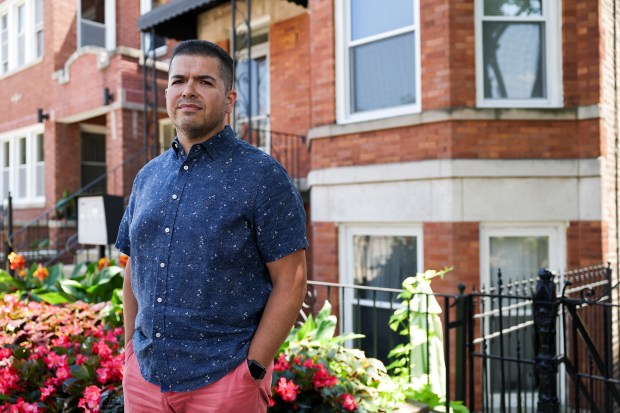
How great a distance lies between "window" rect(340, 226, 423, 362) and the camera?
249 inches

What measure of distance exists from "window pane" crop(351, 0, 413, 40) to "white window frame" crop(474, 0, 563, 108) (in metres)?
0.80

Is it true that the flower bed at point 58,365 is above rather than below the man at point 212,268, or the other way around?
below

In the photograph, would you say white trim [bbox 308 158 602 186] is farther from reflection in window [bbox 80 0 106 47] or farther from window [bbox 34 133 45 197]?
window [bbox 34 133 45 197]

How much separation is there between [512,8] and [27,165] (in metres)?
12.3

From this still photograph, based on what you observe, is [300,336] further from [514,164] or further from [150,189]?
[514,164]

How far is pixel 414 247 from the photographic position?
6.29 m

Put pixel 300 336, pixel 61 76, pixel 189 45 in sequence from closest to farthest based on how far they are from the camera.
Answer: pixel 189 45
pixel 300 336
pixel 61 76

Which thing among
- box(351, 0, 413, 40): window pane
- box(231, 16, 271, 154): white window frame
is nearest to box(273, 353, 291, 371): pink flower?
box(351, 0, 413, 40): window pane

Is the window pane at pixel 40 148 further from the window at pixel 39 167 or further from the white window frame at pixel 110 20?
the white window frame at pixel 110 20

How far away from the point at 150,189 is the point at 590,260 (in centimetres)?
518

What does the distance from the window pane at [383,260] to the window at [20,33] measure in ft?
34.5

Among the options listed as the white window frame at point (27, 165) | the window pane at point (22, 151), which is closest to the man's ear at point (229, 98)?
the white window frame at point (27, 165)

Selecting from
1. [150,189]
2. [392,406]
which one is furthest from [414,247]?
[150,189]

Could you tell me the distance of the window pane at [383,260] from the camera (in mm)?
6355
